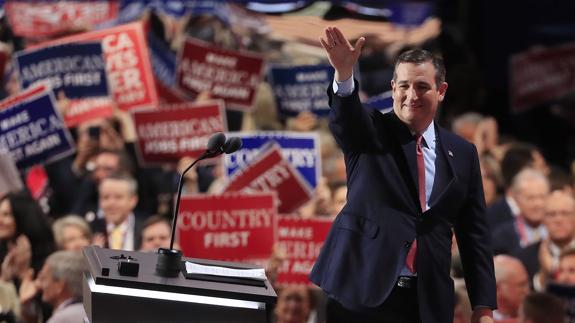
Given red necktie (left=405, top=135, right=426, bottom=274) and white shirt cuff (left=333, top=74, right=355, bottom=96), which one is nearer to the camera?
white shirt cuff (left=333, top=74, right=355, bottom=96)

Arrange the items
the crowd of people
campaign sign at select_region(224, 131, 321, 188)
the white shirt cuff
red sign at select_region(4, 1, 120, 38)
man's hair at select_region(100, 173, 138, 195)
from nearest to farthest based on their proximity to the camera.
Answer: the white shirt cuff < the crowd of people < campaign sign at select_region(224, 131, 321, 188) < man's hair at select_region(100, 173, 138, 195) < red sign at select_region(4, 1, 120, 38)

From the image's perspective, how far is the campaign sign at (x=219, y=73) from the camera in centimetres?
1060

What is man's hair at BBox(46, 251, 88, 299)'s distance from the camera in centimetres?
723

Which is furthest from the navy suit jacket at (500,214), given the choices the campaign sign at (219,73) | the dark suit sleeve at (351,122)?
the dark suit sleeve at (351,122)

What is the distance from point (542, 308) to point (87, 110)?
3.88m

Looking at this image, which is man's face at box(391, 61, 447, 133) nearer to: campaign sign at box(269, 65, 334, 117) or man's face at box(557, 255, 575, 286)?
man's face at box(557, 255, 575, 286)

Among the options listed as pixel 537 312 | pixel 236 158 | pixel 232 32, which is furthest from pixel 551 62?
pixel 537 312

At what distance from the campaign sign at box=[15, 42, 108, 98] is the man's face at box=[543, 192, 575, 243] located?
3076 mm

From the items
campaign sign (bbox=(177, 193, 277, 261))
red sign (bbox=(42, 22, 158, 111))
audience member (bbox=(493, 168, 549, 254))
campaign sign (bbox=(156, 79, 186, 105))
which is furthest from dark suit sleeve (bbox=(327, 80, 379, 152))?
campaign sign (bbox=(156, 79, 186, 105))

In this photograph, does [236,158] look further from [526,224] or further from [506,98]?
[506,98]

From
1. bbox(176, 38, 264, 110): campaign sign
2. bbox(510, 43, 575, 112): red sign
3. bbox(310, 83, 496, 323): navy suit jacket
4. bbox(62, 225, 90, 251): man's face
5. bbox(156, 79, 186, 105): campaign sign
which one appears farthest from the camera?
bbox(510, 43, 575, 112): red sign

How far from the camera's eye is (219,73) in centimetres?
1068

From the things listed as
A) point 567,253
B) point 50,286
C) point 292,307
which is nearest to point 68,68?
point 292,307

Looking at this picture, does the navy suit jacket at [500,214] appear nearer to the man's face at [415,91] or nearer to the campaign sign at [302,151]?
the campaign sign at [302,151]
